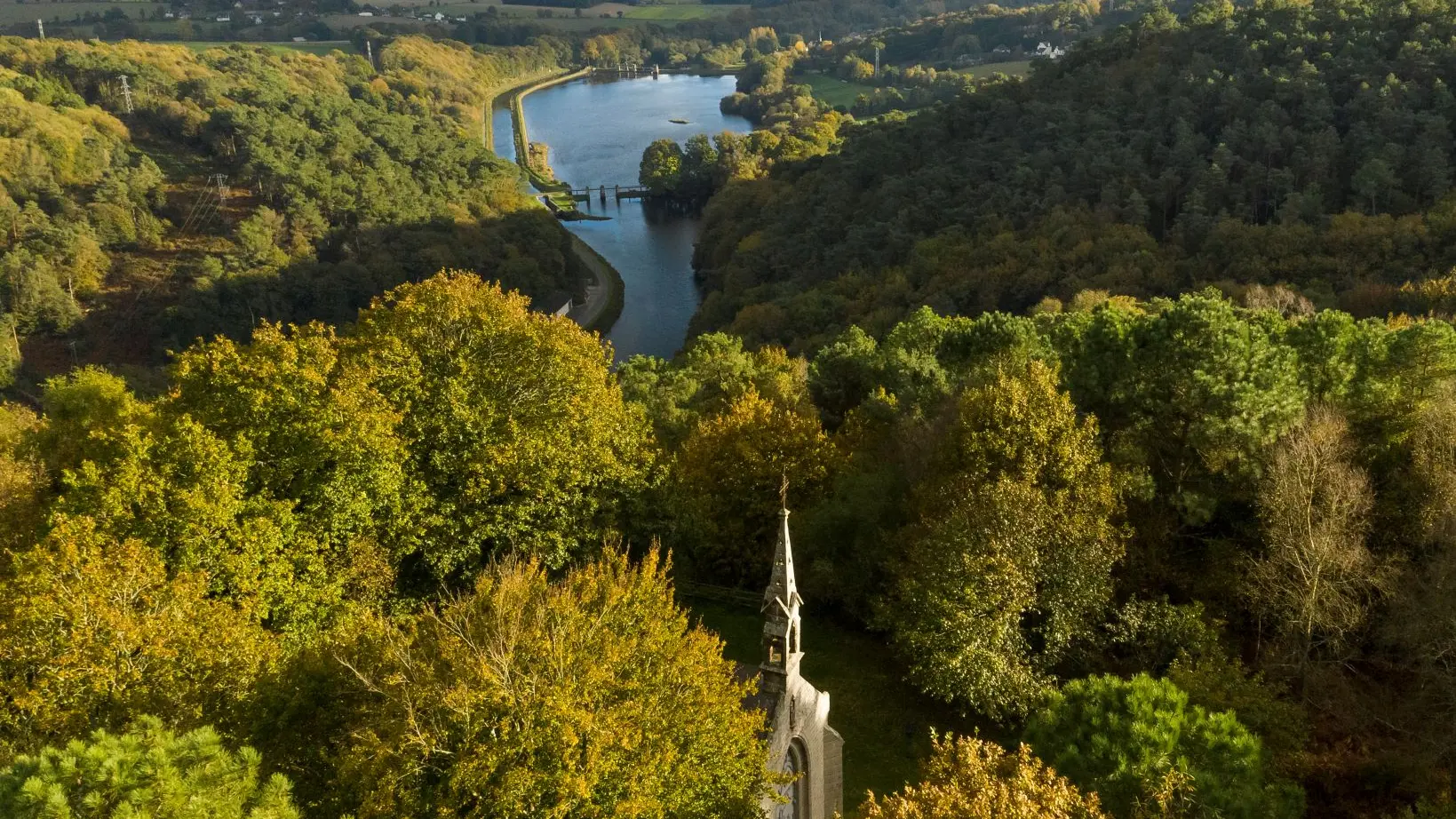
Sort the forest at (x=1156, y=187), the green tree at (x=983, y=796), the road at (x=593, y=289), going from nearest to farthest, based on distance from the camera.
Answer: the green tree at (x=983, y=796), the forest at (x=1156, y=187), the road at (x=593, y=289)

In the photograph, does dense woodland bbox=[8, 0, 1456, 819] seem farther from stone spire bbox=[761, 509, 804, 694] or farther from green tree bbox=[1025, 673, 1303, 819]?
stone spire bbox=[761, 509, 804, 694]

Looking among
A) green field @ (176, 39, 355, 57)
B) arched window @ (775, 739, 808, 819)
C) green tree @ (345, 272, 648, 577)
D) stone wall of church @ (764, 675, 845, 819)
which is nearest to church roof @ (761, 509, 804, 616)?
stone wall of church @ (764, 675, 845, 819)

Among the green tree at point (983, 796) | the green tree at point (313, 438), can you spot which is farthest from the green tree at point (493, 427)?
the green tree at point (983, 796)

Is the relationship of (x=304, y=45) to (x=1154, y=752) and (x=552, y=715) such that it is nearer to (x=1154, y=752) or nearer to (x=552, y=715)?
(x=552, y=715)

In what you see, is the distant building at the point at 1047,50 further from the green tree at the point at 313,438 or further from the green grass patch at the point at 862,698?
the green tree at the point at 313,438

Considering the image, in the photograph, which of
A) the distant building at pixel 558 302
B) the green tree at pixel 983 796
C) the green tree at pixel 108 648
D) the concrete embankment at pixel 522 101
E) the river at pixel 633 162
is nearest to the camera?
the green tree at pixel 983 796

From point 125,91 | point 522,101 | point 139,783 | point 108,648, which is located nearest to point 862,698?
point 108,648
